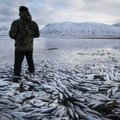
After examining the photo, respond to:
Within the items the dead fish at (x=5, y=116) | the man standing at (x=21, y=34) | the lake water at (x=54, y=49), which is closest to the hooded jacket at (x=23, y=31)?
the man standing at (x=21, y=34)

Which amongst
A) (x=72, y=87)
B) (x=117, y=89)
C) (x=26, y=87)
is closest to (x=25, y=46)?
(x=26, y=87)

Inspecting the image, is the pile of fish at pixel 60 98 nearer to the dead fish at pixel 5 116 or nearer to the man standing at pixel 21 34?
the dead fish at pixel 5 116

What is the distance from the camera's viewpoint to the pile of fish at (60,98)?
524 centimetres

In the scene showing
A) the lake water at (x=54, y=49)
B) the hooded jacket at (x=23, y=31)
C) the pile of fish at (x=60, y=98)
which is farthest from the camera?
the lake water at (x=54, y=49)

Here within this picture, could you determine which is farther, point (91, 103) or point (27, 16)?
point (27, 16)

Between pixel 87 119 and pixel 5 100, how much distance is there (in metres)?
2.22

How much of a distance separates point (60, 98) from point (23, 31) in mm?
3085

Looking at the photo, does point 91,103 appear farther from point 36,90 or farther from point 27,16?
point 27,16

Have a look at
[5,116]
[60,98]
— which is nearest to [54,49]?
[60,98]

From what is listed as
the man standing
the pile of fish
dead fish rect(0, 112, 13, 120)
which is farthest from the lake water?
dead fish rect(0, 112, 13, 120)

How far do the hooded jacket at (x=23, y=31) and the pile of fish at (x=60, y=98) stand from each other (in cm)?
115

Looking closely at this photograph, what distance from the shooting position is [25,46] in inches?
338

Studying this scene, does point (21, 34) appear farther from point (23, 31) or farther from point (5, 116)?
point (5, 116)

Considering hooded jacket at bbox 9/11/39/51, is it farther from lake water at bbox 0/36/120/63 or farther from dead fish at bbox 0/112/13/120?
lake water at bbox 0/36/120/63
